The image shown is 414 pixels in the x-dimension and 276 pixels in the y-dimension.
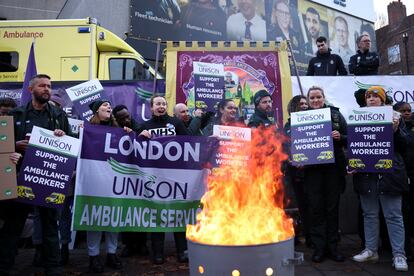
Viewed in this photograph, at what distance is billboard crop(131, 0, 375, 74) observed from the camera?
52.0 feet

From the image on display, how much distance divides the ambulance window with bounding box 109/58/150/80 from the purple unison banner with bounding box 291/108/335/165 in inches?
195

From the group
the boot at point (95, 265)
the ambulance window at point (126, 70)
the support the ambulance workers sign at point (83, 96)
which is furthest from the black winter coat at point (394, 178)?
the ambulance window at point (126, 70)

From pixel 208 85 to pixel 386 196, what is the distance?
3.57 meters

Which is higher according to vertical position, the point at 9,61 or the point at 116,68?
the point at 9,61

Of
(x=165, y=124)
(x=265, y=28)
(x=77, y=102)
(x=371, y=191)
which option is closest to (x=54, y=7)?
(x=265, y=28)

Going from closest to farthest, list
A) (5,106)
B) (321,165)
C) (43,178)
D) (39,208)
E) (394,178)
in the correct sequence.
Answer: (43,178), (39,208), (394,178), (321,165), (5,106)

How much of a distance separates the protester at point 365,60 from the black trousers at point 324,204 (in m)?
4.26

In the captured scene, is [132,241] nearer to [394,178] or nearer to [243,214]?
[243,214]

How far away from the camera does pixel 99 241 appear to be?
4656 millimetres

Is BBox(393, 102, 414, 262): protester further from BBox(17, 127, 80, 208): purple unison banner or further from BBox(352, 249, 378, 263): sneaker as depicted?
BBox(17, 127, 80, 208): purple unison banner

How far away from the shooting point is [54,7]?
1083 inches

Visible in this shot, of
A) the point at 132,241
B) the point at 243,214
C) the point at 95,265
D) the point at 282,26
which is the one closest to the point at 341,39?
the point at 282,26

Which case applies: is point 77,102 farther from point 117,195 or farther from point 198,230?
point 198,230

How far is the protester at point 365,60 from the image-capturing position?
8.14 metres
